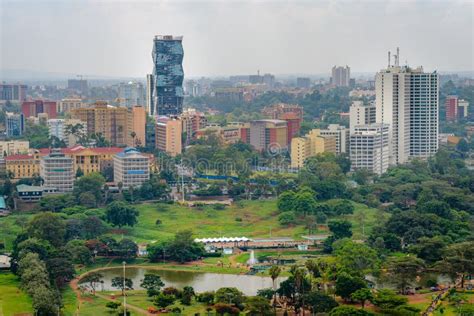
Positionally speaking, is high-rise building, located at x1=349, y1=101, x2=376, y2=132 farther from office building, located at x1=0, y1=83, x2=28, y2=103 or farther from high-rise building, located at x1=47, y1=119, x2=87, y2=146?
office building, located at x1=0, y1=83, x2=28, y2=103

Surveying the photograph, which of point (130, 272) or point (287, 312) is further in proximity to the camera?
point (130, 272)

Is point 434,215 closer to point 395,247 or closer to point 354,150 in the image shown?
point 395,247

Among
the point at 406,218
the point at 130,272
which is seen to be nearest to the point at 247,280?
the point at 130,272

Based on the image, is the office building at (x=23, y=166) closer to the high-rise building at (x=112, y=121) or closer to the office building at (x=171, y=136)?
the high-rise building at (x=112, y=121)

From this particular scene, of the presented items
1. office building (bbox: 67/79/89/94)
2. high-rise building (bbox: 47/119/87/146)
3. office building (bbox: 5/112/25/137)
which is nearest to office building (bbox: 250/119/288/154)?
high-rise building (bbox: 47/119/87/146)

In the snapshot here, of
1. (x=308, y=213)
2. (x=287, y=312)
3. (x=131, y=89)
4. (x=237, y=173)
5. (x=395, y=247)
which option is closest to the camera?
(x=287, y=312)

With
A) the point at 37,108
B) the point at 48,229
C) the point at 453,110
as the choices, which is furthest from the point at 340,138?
the point at 37,108
